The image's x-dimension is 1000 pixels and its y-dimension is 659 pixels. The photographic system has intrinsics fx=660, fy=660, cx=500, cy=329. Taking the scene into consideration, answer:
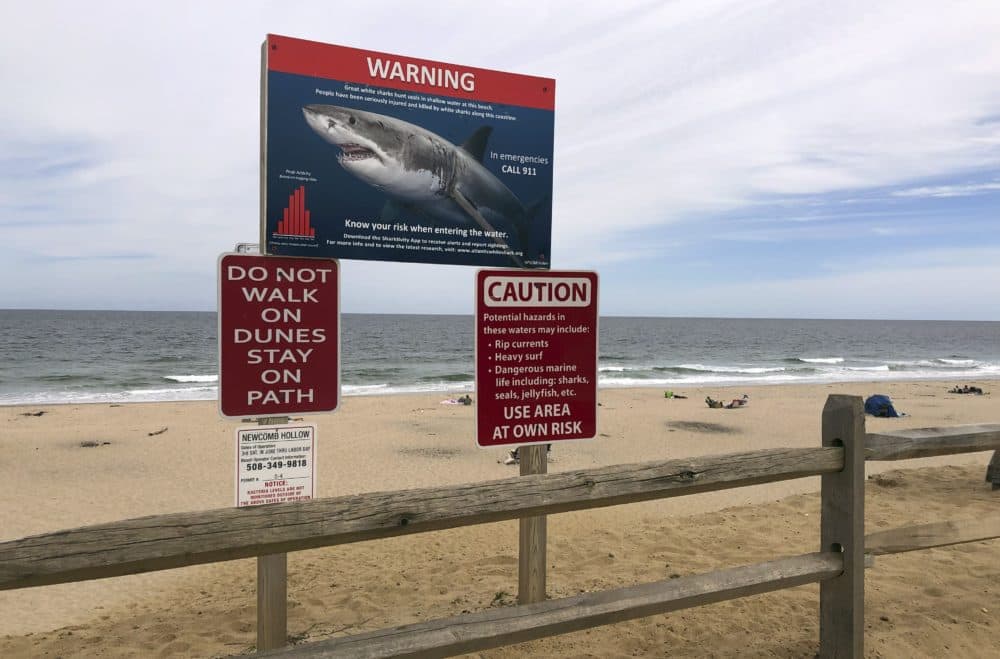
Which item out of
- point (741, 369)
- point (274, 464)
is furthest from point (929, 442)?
point (741, 369)

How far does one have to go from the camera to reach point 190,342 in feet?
194

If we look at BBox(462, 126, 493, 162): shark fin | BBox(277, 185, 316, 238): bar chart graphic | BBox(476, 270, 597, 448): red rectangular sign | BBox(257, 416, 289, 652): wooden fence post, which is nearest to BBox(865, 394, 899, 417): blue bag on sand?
BBox(476, 270, 597, 448): red rectangular sign

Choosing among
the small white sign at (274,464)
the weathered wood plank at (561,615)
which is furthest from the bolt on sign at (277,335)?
the weathered wood plank at (561,615)

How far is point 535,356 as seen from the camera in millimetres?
3850

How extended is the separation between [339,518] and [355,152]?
1.92 meters

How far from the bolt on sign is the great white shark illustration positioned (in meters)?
0.57

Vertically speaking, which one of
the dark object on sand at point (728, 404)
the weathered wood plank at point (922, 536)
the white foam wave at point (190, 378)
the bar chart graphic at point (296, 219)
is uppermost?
the bar chart graphic at point (296, 219)

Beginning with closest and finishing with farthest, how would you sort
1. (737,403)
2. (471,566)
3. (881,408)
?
(471,566) < (881,408) < (737,403)

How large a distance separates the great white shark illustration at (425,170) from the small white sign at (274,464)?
1.26m

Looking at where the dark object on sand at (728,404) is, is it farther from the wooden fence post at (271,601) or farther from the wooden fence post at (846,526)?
the wooden fence post at (271,601)

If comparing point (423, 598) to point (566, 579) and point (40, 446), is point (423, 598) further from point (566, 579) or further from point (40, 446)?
point (40, 446)

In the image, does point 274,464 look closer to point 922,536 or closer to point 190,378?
point 922,536

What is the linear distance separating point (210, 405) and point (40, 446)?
639cm

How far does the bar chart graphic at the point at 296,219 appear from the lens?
326 centimetres
